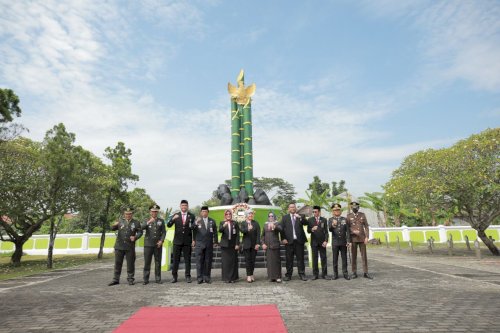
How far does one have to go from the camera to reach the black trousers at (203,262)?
8.12 metres

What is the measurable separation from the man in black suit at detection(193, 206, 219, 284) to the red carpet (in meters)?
2.90

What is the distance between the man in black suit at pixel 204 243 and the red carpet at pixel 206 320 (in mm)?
2905

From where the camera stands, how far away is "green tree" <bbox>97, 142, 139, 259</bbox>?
21.2 metres

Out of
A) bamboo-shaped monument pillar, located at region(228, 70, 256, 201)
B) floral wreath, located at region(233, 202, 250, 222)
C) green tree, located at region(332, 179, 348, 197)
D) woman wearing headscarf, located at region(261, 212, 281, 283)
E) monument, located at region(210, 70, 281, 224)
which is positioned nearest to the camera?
woman wearing headscarf, located at region(261, 212, 281, 283)

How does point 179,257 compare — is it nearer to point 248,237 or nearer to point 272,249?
point 248,237

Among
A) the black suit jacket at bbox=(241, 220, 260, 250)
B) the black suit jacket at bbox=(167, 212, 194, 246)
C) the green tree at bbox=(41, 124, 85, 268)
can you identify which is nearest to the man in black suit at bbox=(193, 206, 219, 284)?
the black suit jacket at bbox=(167, 212, 194, 246)

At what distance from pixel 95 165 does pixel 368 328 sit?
1932 cm

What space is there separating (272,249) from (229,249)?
1.07m

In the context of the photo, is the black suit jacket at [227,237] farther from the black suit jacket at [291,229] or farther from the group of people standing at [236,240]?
the black suit jacket at [291,229]

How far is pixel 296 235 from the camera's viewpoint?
27.4 feet

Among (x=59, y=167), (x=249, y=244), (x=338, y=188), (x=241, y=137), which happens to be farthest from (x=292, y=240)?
(x=338, y=188)

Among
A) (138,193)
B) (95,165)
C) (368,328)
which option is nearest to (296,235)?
(368,328)

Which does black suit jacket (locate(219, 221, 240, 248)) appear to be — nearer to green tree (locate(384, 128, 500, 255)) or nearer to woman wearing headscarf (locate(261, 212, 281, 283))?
woman wearing headscarf (locate(261, 212, 281, 283))

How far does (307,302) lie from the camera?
560 centimetres
